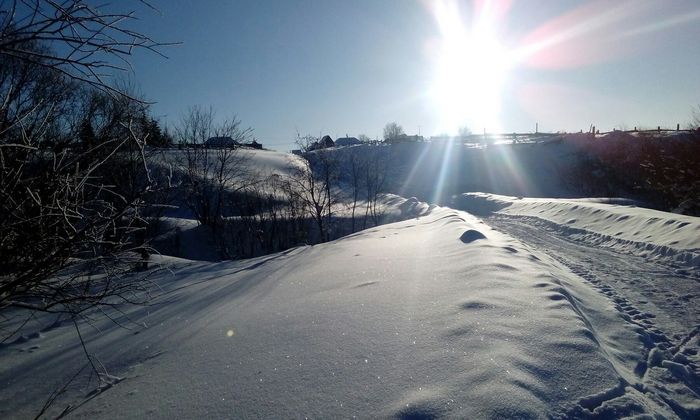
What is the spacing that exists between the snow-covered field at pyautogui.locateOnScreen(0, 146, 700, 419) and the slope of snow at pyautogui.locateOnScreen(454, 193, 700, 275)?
0.28 meters

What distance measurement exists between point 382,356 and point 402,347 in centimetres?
24

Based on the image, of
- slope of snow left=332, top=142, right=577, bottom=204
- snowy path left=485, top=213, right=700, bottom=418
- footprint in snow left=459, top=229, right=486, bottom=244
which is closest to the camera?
snowy path left=485, top=213, right=700, bottom=418

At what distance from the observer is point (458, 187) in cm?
4069

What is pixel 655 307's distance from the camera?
5422 mm

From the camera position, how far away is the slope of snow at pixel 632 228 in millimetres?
8328

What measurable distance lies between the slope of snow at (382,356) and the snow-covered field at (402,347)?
0.05 ft

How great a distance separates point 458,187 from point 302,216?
20436 mm

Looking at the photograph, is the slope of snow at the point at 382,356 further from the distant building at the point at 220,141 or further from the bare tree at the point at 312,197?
the distant building at the point at 220,141

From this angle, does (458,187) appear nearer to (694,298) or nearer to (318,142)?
(318,142)

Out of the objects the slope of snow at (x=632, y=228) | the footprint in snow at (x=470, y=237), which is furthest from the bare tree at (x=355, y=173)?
the footprint in snow at (x=470, y=237)

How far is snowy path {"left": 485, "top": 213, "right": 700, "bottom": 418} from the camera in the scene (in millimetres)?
3391

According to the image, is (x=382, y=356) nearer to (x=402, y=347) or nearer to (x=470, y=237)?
(x=402, y=347)

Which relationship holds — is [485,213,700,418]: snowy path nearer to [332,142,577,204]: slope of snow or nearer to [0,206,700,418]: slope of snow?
[0,206,700,418]: slope of snow

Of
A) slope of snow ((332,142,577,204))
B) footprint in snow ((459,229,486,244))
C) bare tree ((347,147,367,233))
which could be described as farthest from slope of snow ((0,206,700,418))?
slope of snow ((332,142,577,204))
